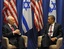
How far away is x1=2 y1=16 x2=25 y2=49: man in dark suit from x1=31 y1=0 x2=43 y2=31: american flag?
804mm

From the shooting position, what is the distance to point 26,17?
5.57 meters

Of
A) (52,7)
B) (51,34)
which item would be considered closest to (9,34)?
(51,34)

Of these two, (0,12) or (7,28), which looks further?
(0,12)

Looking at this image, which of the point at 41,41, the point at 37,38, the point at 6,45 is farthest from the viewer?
the point at 37,38

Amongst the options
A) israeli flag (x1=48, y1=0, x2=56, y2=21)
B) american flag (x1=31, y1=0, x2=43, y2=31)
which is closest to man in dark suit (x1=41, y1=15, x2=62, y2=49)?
american flag (x1=31, y1=0, x2=43, y2=31)

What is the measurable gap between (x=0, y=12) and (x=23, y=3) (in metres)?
0.72

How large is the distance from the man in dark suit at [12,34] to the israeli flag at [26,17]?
0.45 metres

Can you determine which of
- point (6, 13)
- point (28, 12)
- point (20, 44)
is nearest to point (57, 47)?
point (20, 44)

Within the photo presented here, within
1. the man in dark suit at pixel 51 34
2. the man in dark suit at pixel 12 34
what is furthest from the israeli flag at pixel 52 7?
the man in dark suit at pixel 12 34

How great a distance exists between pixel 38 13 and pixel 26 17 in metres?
0.40

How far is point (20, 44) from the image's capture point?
5105 mm

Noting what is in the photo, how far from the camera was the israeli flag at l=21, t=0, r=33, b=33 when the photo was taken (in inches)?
218

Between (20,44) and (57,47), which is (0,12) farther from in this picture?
(57,47)

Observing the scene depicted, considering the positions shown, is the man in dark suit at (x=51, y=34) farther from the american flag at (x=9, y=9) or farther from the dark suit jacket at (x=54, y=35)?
the american flag at (x=9, y=9)
